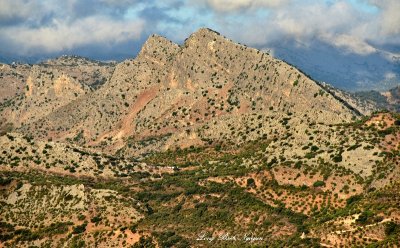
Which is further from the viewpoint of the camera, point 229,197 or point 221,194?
point 221,194

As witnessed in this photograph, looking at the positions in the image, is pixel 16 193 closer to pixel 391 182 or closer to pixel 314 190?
pixel 314 190

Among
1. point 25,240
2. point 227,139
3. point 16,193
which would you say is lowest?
point 25,240

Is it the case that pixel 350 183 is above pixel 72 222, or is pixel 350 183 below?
above

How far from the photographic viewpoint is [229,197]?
4811 inches

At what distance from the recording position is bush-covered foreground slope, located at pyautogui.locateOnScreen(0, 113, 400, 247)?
97.4 metres

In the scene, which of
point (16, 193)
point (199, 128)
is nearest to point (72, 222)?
point (16, 193)

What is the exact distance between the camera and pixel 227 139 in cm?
17800

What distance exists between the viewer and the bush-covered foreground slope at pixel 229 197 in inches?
3836

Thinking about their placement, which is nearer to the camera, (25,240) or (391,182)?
(391,182)

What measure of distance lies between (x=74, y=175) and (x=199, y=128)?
52955 mm

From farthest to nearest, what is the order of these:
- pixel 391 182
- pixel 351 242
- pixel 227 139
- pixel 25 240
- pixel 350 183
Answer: pixel 227 139
pixel 25 240
pixel 350 183
pixel 391 182
pixel 351 242

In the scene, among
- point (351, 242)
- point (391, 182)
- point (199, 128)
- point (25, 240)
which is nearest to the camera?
point (351, 242)

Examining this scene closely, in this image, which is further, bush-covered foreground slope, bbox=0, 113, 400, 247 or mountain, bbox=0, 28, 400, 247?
mountain, bbox=0, 28, 400, 247

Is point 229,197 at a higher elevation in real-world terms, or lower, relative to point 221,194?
lower
